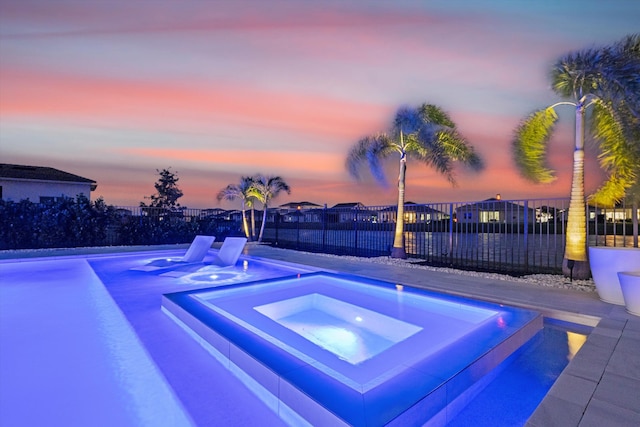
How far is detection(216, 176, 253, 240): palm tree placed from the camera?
49.2ft

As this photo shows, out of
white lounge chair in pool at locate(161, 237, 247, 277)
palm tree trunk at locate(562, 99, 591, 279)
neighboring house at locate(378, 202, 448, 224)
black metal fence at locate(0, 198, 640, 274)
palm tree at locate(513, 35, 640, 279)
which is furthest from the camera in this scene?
neighboring house at locate(378, 202, 448, 224)

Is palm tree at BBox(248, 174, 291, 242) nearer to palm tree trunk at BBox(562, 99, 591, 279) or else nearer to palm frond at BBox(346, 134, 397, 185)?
palm frond at BBox(346, 134, 397, 185)

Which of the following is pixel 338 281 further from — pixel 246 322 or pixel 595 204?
pixel 595 204

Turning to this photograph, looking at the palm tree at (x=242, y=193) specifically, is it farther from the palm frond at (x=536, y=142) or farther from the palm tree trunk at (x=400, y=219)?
the palm frond at (x=536, y=142)

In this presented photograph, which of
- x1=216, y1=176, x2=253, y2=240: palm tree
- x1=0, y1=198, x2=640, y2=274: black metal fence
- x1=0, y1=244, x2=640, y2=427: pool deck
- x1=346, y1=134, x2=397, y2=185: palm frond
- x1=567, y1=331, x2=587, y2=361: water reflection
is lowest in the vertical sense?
x1=567, y1=331, x2=587, y2=361: water reflection

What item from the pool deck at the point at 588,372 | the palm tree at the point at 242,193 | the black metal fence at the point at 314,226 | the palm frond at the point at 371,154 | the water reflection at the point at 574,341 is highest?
the palm frond at the point at 371,154

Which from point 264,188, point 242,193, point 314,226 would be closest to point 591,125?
point 314,226

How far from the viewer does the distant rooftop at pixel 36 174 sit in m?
15.6

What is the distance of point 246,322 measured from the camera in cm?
309

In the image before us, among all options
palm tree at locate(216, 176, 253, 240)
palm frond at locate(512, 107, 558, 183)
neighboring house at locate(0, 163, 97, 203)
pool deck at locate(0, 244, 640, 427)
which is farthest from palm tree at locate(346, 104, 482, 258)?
neighboring house at locate(0, 163, 97, 203)

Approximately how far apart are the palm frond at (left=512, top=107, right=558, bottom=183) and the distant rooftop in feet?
67.8

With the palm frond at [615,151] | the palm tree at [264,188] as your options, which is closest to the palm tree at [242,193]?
the palm tree at [264,188]

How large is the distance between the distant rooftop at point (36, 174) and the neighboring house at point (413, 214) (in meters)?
17.1

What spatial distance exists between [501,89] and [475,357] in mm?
Result: 8818
